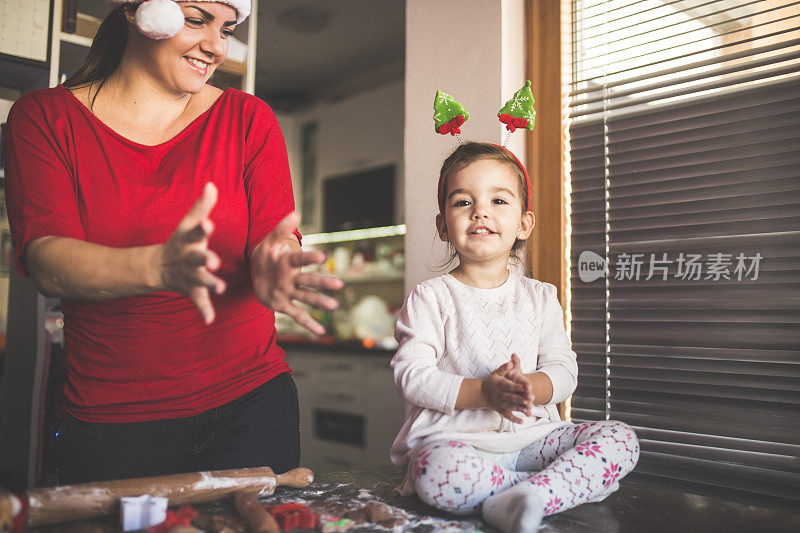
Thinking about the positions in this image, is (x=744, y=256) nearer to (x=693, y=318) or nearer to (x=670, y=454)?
(x=693, y=318)

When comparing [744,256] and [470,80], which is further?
[470,80]

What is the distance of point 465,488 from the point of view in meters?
1.07

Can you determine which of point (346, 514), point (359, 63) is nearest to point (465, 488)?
point (346, 514)

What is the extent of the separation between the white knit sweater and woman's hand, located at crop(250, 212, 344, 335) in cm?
42

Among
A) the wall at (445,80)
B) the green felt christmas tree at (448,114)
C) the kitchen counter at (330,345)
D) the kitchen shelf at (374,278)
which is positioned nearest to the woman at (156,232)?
the green felt christmas tree at (448,114)

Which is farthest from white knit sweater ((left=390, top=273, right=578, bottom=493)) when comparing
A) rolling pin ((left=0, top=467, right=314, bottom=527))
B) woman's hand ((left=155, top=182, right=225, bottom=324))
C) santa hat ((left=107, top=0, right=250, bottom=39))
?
santa hat ((left=107, top=0, right=250, bottom=39))

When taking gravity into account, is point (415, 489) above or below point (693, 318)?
below

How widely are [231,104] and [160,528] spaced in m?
0.81

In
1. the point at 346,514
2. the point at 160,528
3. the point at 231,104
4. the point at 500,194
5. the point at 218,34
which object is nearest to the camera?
the point at 160,528

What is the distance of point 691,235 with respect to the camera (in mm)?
1646

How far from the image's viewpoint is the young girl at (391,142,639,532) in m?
1.08

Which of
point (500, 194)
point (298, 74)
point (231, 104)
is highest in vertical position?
point (298, 74)

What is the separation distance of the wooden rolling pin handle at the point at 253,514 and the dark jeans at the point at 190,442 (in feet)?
0.36

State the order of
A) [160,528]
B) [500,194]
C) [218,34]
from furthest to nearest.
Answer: [500,194]
[218,34]
[160,528]
